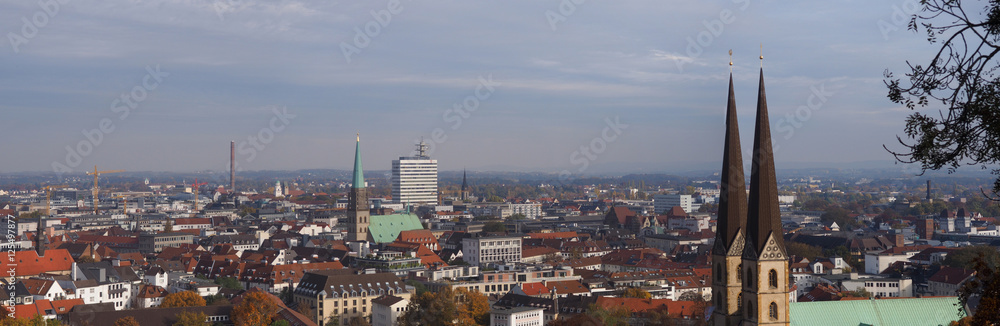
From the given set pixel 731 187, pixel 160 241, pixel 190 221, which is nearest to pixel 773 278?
pixel 731 187

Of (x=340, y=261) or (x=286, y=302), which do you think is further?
(x=340, y=261)

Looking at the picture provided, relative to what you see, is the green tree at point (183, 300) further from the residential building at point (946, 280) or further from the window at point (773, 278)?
the residential building at point (946, 280)

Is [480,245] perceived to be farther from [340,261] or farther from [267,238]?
[267,238]

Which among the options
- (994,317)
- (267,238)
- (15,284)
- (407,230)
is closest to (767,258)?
(994,317)

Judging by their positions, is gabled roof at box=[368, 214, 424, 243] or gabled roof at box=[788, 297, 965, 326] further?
gabled roof at box=[368, 214, 424, 243]

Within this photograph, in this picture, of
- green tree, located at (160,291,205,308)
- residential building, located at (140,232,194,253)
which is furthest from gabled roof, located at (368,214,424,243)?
green tree, located at (160,291,205,308)

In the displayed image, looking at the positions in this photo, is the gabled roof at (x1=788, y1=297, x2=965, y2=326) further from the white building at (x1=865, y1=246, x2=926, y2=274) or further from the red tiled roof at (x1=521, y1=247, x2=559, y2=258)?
the red tiled roof at (x1=521, y1=247, x2=559, y2=258)
